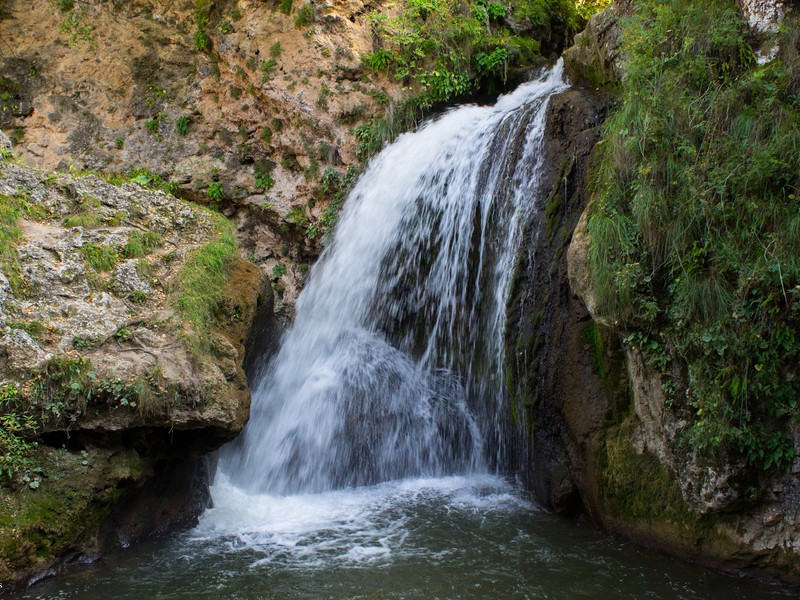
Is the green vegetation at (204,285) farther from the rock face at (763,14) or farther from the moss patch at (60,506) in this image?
the rock face at (763,14)

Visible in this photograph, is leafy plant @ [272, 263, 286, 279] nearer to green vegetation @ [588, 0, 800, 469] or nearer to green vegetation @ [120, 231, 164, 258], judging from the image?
green vegetation @ [120, 231, 164, 258]

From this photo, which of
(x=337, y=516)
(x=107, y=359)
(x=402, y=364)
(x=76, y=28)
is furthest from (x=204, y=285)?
(x=76, y=28)

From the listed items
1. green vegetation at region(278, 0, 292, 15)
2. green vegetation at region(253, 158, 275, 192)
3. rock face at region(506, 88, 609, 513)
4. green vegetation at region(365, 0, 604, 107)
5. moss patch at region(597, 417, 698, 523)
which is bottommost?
moss patch at region(597, 417, 698, 523)

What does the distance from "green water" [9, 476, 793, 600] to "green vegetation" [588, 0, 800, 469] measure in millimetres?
1151

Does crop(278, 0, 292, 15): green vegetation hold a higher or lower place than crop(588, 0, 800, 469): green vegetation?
higher

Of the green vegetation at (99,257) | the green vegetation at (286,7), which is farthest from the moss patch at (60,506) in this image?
the green vegetation at (286,7)

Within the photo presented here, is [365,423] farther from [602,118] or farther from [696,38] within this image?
[696,38]

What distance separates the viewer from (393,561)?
16.7 feet

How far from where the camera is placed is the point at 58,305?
5.68 meters

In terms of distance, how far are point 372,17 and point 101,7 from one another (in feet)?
17.0

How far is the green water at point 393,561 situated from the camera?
15.1 feet

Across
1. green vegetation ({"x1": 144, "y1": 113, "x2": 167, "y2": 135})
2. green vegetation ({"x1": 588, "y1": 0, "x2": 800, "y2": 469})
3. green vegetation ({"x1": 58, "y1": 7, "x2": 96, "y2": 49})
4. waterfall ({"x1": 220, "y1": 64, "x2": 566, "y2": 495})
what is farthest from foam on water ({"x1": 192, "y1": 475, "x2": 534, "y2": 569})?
green vegetation ({"x1": 58, "y1": 7, "x2": 96, "y2": 49})

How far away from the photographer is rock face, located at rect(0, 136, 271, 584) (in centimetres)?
502

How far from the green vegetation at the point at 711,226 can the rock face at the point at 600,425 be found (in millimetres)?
234
